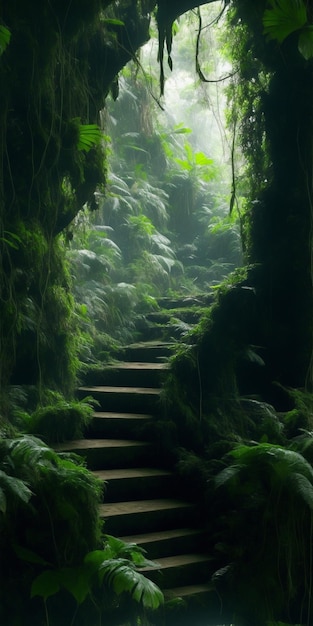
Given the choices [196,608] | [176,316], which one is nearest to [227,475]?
[196,608]

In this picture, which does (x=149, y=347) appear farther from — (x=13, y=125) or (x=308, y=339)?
(x=13, y=125)

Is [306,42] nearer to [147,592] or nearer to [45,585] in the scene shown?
[147,592]

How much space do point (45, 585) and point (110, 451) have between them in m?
1.97

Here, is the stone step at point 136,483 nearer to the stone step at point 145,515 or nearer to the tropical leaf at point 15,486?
the stone step at point 145,515

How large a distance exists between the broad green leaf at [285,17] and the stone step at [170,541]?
167 inches

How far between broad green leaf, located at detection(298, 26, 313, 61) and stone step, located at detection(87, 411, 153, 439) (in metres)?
3.47

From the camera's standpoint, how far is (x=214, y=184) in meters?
14.7

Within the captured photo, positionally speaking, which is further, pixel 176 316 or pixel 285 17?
pixel 176 316

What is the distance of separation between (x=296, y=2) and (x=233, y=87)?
5.81ft

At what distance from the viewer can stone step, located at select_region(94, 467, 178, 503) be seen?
5520 mm

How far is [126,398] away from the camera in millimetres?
6781

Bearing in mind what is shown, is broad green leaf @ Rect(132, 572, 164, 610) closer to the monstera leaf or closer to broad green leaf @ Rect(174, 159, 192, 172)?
the monstera leaf

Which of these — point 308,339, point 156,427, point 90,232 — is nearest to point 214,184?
point 90,232

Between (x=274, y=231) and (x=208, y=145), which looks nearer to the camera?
(x=274, y=231)
